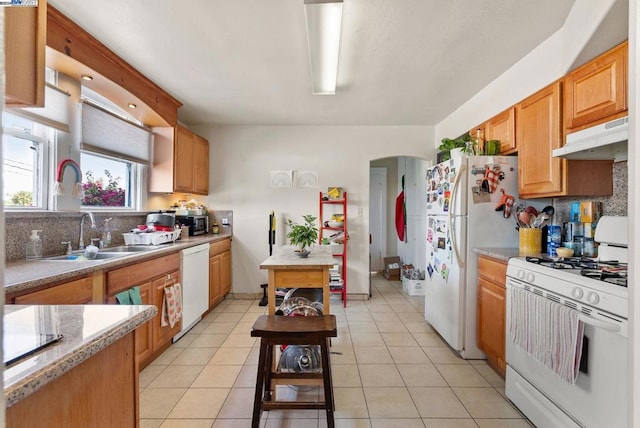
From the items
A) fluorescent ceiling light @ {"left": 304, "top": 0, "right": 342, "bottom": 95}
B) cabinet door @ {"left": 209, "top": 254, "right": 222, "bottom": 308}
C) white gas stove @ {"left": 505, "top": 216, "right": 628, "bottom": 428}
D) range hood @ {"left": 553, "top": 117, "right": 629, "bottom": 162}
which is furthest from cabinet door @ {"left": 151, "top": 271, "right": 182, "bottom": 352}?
range hood @ {"left": 553, "top": 117, "right": 629, "bottom": 162}

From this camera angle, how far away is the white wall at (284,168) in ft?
14.1

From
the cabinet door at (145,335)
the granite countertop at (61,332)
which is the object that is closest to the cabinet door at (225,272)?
the cabinet door at (145,335)

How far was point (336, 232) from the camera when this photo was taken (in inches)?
168

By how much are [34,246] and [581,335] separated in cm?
328

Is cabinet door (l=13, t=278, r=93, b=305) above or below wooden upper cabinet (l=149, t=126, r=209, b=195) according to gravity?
below

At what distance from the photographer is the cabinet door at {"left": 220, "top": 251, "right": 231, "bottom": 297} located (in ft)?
13.0

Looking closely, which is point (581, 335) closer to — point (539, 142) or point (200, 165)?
point (539, 142)

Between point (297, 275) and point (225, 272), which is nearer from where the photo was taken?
point (297, 275)

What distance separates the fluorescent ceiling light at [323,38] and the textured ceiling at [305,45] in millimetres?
117

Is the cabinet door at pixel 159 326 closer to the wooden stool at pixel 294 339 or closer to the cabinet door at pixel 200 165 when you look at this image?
the wooden stool at pixel 294 339

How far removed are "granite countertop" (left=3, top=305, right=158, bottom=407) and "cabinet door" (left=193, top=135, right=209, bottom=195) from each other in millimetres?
3229

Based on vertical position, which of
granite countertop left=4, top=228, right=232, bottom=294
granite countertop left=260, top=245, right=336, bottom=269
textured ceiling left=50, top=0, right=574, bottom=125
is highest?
textured ceiling left=50, top=0, right=574, bottom=125

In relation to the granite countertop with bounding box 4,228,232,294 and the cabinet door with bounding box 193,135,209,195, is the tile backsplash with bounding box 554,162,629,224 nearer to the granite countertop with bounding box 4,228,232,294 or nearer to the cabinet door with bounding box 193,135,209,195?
the granite countertop with bounding box 4,228,232,294

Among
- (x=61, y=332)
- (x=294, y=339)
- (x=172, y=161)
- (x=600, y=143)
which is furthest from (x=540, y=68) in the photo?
(x=172, y=161)
